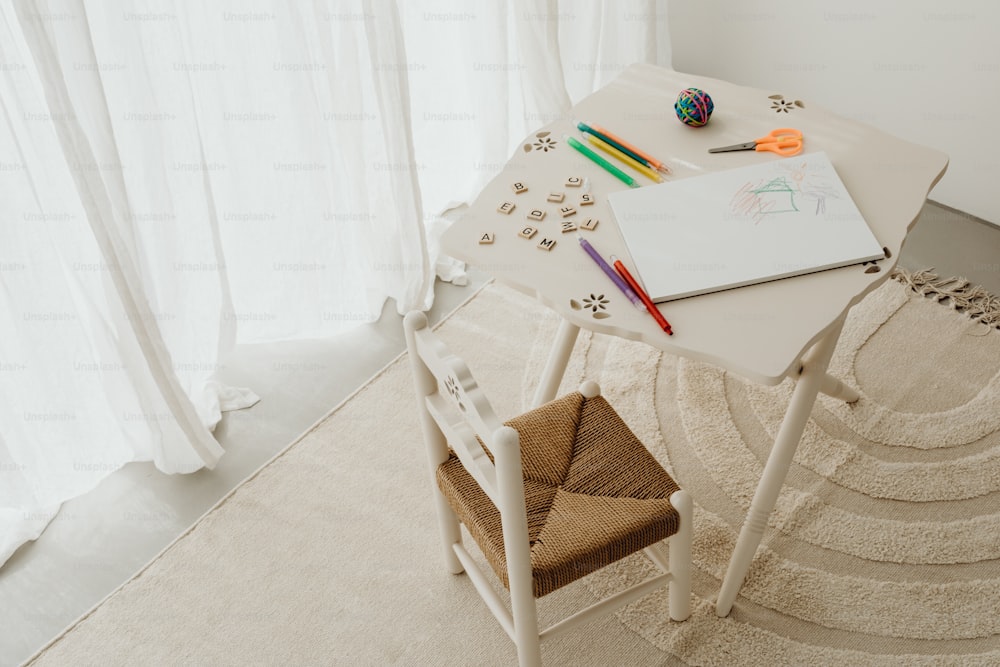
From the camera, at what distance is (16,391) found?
1.93 metres

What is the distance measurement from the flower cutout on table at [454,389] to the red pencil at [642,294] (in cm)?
33

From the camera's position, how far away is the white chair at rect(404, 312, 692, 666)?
1339mm

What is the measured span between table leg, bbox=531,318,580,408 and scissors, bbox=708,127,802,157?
20.0 inches

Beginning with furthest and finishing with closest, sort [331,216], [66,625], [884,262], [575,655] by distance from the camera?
1. [331,216]
2. [66,625]
3. [575,655]
4. [884,262]

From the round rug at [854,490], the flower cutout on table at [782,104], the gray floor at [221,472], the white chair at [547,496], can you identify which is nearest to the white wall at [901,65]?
the gray floor at [221,472]

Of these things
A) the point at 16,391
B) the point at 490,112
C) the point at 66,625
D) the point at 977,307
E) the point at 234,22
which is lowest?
the point at 66,625

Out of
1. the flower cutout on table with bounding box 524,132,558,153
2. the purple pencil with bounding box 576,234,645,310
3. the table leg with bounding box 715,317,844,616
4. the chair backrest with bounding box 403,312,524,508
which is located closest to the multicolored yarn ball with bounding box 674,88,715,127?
the flower cutout on table with bounding box 524,132,558,153

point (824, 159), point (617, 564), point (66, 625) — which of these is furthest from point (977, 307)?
point (66, 625)

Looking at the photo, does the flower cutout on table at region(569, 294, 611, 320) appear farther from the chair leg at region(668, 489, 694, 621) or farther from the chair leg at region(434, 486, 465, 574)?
the chair leg at region(434, 486, 465, 574)

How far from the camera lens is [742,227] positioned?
1.51 m

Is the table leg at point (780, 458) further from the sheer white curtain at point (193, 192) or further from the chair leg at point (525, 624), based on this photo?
the sheer white curtain at point (193, 192)

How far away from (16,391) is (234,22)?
0.93 m

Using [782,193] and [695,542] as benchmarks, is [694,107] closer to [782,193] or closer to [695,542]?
[782,193]

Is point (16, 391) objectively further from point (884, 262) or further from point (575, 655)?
point (884, 262)
